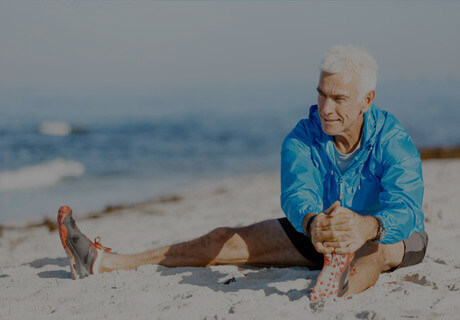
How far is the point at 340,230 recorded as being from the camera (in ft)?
10.00

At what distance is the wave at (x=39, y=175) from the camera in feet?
38.9

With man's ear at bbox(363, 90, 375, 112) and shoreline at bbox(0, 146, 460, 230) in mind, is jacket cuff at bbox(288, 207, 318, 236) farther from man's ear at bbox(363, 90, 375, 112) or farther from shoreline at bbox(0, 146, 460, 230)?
shoreline at bbox(0, 146, 460, 230)

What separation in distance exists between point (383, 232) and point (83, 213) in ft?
22.0

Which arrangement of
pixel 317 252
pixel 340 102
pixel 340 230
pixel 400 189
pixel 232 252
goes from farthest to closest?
1. pixel 232 252
2. pixel 317 252
3. pixel 340 102
4. pixel 400 189
5. pixel 340 230

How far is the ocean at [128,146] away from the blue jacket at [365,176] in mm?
6489

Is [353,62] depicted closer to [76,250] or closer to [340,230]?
[340,230]

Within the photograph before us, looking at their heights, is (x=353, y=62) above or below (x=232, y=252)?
above

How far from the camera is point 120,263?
4266 mm

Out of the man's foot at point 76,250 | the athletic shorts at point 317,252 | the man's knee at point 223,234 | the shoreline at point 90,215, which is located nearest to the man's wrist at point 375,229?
the athletic shorts at point 317,252

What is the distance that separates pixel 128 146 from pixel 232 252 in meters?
14.3

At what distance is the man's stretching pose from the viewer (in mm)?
3193

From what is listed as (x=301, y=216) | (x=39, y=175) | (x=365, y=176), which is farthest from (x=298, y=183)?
(x=39, y=175)

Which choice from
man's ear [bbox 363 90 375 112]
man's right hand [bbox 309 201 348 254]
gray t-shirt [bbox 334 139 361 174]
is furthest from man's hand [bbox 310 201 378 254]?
man's ear [bbox 363 90 375 112]

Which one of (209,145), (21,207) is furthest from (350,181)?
(209,145)
